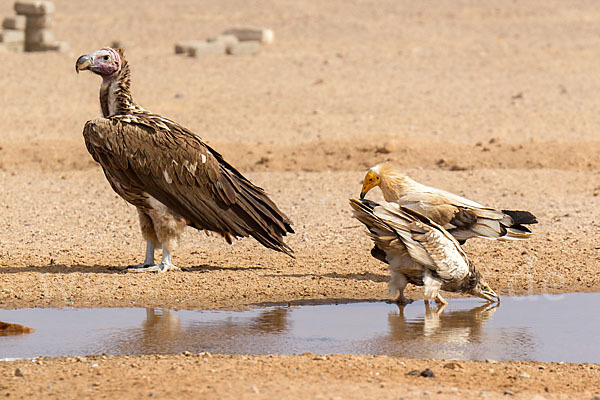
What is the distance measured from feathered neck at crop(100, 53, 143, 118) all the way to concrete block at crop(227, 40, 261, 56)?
15791mm

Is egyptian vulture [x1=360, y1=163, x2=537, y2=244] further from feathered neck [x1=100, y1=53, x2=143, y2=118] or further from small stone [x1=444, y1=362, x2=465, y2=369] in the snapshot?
small stone [x1=444, y1=362, x2=465, y2=369]

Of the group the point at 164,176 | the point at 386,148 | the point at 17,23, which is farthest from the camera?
the point at 17,23

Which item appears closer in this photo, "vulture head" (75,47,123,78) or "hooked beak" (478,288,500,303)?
"hooked beak" (478,288,500,303)

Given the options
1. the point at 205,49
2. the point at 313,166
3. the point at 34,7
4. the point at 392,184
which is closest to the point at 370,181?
the point at 392,184

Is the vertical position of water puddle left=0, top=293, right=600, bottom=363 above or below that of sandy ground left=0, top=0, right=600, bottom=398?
below

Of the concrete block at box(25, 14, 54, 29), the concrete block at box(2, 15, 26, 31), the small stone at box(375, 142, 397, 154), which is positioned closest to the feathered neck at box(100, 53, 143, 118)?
the small stone at box(375, 142, 397, 154)

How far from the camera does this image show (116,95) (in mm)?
8797

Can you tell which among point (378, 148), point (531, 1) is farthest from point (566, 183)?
point (531, 1)

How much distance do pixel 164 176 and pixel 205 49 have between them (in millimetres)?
15974

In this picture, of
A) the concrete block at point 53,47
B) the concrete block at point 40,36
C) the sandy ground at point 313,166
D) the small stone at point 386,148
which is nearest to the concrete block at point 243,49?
the sandy ground at point 313,166

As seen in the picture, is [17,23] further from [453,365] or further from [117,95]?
[453,365]

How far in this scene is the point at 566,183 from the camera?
1330 cm

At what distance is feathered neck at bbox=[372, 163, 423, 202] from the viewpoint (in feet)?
28.8

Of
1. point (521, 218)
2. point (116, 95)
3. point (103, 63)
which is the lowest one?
point (521, 218)
